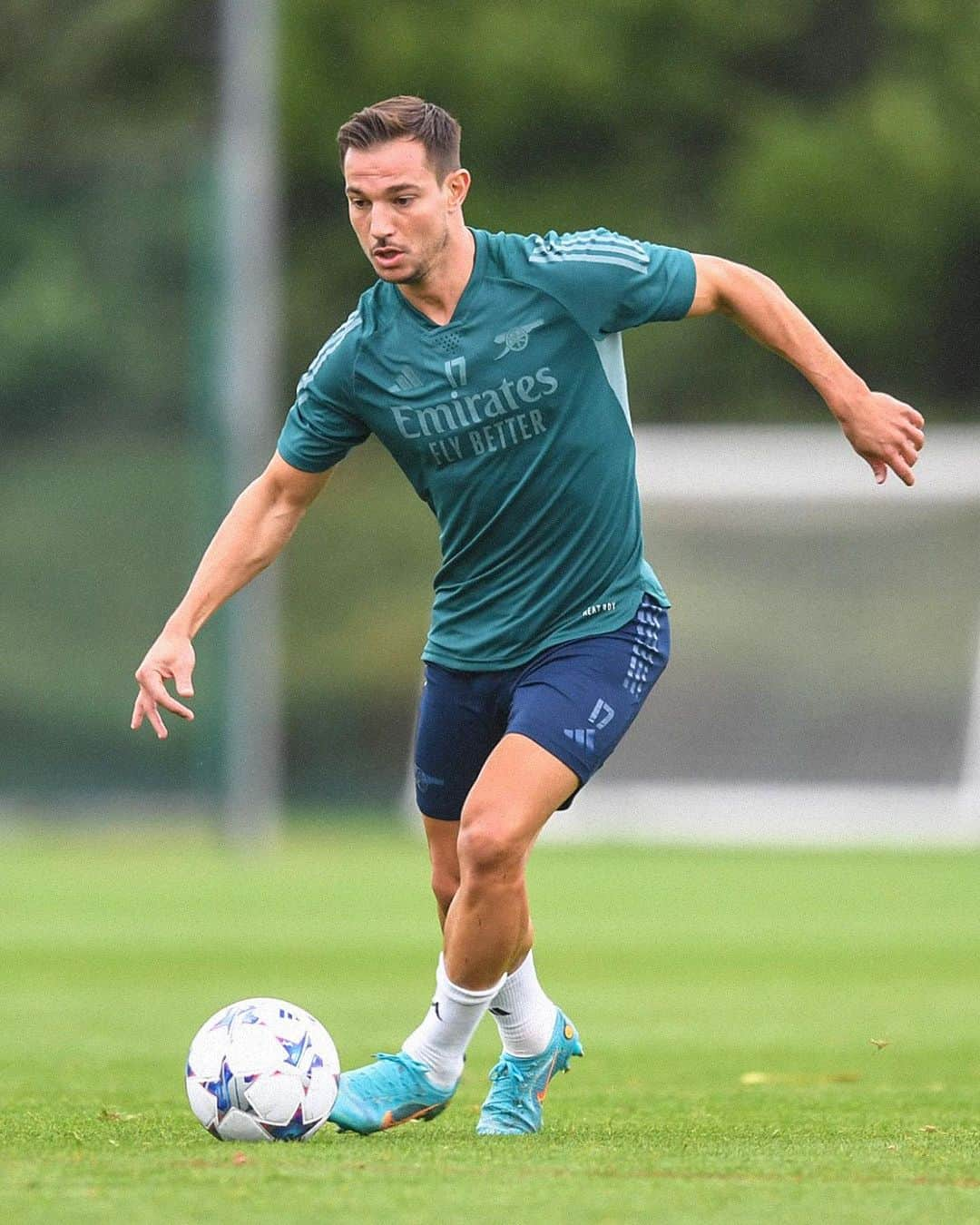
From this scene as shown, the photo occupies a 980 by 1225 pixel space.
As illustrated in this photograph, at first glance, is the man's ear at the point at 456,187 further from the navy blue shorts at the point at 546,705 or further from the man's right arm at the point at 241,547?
Result: the navy blue shorts at the point at 546,705

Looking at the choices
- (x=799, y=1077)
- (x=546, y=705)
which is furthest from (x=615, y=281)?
(x=799, y=1077)

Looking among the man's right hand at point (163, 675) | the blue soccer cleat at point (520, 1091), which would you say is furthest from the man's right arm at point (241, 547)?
the blue soccer cleat at point (520, 1091)

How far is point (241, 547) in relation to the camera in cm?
633

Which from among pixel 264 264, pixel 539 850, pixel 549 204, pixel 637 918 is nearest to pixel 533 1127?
pixel 637 918

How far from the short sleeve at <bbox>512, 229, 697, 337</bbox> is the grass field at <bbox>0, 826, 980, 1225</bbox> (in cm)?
202

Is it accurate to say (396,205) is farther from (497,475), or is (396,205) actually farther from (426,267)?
(497,475)

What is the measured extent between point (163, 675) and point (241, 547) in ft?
1.44

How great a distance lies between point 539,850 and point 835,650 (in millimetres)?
3483

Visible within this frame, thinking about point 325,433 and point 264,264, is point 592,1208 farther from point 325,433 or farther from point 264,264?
point 264,264

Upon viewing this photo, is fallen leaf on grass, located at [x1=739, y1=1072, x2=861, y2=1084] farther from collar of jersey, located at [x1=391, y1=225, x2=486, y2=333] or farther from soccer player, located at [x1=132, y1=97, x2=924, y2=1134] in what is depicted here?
collar of jersey, located at [x1=391, y1=225, x2=486, y2=333]

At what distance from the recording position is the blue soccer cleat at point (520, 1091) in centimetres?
614

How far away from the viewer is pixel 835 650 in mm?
21000

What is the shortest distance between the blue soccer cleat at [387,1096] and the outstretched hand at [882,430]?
1.84 meters

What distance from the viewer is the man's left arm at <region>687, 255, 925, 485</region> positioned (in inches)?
236
